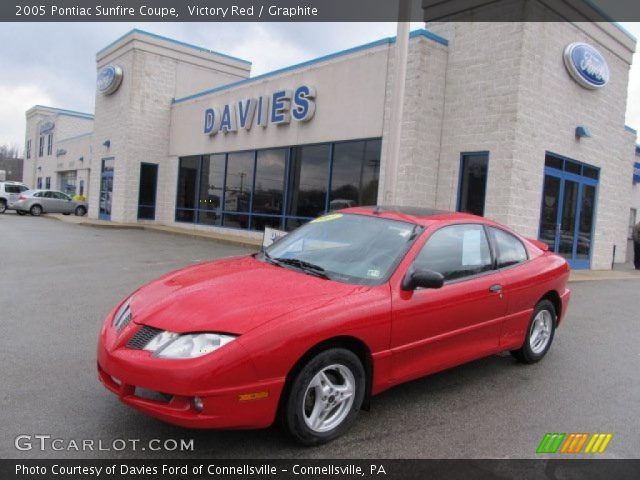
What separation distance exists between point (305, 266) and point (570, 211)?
1284 centimetres

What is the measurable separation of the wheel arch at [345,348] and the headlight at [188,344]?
477mm

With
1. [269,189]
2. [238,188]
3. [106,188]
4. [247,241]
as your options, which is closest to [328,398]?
[247,241]

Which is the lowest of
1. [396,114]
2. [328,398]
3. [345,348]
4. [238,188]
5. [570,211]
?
[328,398]

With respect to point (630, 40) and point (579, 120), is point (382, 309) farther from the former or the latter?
point (630, 40)

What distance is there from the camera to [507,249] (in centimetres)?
514

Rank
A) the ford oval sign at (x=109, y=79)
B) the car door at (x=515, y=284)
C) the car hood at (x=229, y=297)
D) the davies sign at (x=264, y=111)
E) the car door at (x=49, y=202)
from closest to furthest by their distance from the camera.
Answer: the car hood at (x=229, y=297) → the car door at (x=515, y=284) → the davies sign at (x=264, y=111) → the ford oval sign at (x=109, y=79) → the car door at (x=49, y=202)

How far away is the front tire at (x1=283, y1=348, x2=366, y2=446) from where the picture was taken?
3258 mm

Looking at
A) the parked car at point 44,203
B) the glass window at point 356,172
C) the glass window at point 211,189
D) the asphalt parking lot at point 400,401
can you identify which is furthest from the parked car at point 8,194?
the asphalt parking lot at point 400,401

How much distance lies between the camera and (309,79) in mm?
16016

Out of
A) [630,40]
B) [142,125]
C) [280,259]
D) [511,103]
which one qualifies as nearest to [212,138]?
[142,125]

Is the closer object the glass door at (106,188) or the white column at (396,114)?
the white column at (396,114)

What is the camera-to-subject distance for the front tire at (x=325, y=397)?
3258 mm

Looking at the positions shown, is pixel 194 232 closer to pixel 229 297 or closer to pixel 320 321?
pixel 229 297

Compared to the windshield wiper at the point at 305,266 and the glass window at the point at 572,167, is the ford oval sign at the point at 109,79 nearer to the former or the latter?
the glass window at the point at 572,167
